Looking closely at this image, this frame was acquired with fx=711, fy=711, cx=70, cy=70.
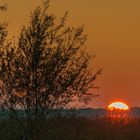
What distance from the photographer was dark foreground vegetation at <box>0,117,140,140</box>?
6197 cm

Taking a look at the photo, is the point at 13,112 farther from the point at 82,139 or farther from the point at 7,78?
the point at 82,139

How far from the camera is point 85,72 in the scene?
40594 millimetres

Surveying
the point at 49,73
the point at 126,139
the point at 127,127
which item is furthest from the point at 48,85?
the point at 127,127

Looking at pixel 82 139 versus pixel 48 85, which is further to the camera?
pixel 82 139

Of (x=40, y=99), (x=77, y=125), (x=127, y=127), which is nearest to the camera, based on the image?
(x=40, y=99)

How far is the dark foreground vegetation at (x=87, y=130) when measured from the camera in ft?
203

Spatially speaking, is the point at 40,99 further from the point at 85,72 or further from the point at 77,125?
the point at 77,125

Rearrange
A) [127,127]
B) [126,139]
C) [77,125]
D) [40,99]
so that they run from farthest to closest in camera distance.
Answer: [77,125]
[127,127]
[126,139]
[40,99]

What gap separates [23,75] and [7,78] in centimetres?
94

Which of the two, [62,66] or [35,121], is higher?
[62,66]

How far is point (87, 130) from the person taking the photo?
227 ft

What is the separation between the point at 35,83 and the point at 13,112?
2.54 m

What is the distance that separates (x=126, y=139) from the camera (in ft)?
198

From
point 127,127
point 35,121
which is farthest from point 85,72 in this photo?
point 127,127
